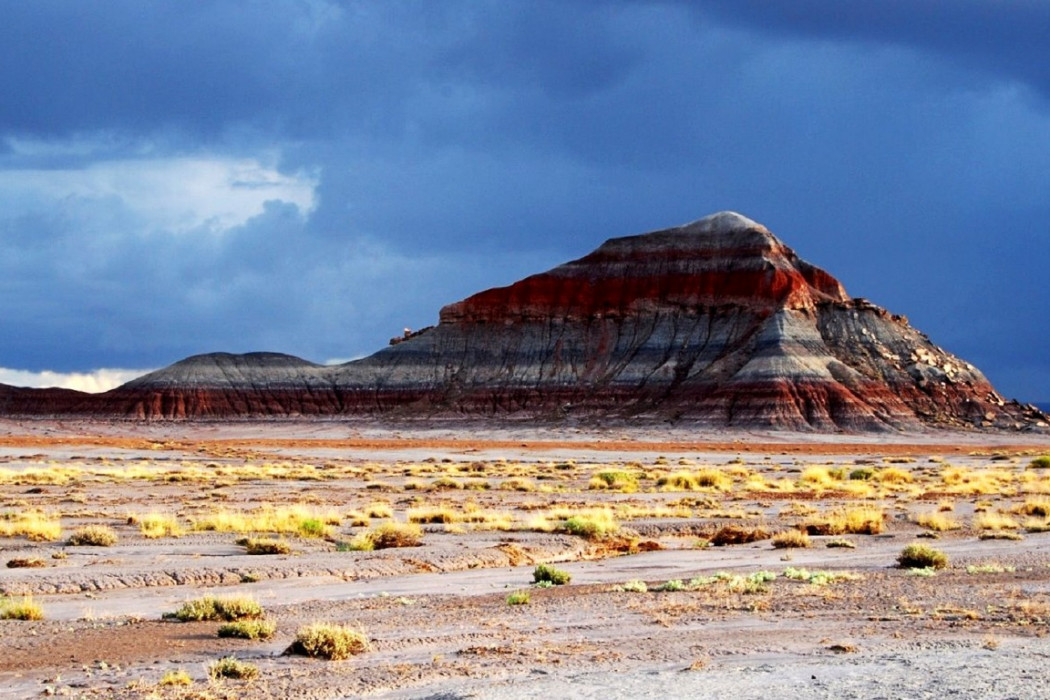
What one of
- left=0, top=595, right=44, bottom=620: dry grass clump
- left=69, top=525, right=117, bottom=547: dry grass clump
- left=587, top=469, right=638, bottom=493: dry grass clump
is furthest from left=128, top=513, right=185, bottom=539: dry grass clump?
left=587, top=469, right=638, bottom=493: dry grass clump

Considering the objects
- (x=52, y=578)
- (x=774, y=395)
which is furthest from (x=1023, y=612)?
(x=774, y=395)

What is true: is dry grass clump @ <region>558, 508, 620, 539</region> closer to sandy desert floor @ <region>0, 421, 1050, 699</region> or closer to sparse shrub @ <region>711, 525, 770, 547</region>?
sandy desert floor @ <region>0, 421, 1050, 699</region>

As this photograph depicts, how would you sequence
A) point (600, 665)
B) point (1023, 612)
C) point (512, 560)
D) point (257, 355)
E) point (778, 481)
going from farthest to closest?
1. point (257, 355)
2. point (778, 481)
3. point (512, 560)
4. point (1023, 612)
5. point (600, 665)

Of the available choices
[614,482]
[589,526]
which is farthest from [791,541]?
[614,482]

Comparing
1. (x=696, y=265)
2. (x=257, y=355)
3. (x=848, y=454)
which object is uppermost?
(x=696, y=265)

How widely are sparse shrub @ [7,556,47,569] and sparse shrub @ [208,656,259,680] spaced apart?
835cm

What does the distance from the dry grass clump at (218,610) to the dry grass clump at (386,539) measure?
6.63 metres

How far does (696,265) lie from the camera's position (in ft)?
431

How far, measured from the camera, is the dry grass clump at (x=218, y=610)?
1330 cm

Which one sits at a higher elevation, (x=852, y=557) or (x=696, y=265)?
(x=696, y=265)

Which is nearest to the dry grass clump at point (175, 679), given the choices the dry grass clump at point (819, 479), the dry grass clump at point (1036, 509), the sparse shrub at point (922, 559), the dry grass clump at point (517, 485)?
the sparse shrub at point (922, 559)

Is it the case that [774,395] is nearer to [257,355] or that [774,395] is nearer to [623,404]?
[623,404]

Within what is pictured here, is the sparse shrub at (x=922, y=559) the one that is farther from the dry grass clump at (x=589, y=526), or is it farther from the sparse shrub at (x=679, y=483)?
the sparse shrub at (x=679, y=483)

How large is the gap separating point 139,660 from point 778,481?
35.2 metres
